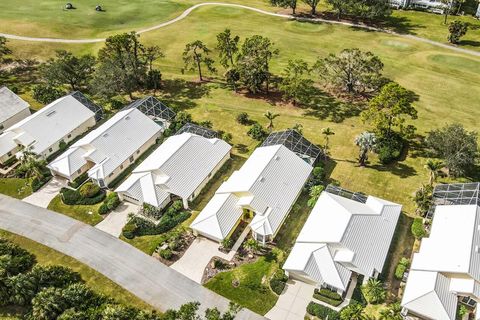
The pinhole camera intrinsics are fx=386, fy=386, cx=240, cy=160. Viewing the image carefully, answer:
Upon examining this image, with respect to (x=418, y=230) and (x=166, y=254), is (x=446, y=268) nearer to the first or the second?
(x=418, y=230)

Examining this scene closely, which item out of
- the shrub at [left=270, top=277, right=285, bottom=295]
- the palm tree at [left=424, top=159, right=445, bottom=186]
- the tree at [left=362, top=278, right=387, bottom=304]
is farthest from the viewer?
the palm tree at [left=424, top=159, right=445, bottom=186]

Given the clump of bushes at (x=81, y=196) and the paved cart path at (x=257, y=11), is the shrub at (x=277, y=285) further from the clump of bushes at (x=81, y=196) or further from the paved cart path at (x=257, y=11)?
the paved cart path at (x=257, y=11)

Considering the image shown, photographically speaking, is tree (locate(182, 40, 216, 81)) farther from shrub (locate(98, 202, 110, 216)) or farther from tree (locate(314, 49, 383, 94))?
shrub (locate(98, 202, 110, 216))

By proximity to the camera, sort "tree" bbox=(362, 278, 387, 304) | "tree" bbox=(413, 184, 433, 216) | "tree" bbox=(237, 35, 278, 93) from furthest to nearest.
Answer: "tree" bbox=(237, 35, 278, 93) < "tree" bbox=(413, 184, 433, 216) < "tree" bbox=(362, 278, 387, 304)

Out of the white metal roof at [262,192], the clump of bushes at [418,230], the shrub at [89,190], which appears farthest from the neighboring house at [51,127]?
the clump of bushes at [418,230]

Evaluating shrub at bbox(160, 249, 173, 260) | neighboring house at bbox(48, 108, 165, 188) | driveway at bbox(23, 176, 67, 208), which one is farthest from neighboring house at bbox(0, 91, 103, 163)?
shrub at bbox(160, 249, 173, 260)

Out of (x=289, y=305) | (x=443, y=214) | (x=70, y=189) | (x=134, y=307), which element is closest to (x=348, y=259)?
(x=289, y=305)

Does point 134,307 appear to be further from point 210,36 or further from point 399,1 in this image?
point 399,1
